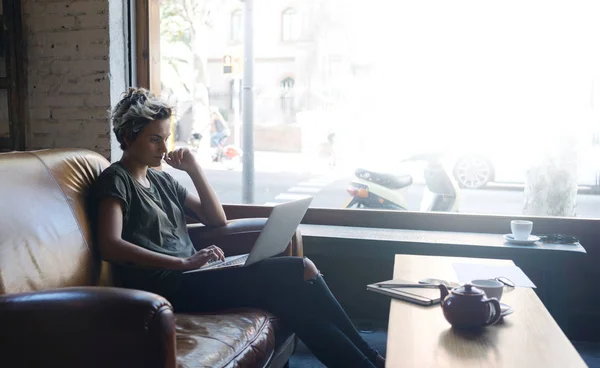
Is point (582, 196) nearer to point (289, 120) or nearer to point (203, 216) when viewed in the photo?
point (203, 216)

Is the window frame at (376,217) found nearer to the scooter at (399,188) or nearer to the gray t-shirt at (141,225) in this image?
the scooter at (399,188)

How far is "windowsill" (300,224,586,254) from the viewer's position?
2.67m

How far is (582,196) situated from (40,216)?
3.27 meters

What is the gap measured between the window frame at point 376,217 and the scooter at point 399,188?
0.49 m

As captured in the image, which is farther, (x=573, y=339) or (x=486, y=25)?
(x=486, y=25)

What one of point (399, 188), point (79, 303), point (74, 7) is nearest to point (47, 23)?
point (74, 7)

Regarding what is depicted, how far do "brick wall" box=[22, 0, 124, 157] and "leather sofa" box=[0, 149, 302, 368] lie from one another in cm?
81

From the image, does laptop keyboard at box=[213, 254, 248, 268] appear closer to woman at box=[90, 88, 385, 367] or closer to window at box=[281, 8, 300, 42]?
woman at box=[90, 88, 385, 367]

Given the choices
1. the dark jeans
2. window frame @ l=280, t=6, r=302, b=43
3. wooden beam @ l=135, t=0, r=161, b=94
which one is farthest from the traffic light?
the dark jeans

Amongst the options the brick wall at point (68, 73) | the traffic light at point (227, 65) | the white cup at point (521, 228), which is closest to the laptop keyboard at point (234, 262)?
the brick wall at point (68, 73)

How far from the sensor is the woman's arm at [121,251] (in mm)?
1892

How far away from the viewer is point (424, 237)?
2938 mm

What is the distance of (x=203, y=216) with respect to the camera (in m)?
2.45

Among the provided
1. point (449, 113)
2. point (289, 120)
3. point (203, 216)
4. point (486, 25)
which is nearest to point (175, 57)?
point (289, 120)
